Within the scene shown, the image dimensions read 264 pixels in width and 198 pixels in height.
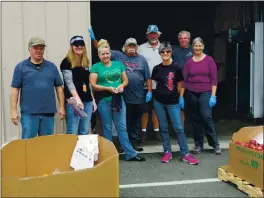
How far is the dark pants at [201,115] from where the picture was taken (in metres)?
5.63

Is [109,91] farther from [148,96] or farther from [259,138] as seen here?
[259,138]

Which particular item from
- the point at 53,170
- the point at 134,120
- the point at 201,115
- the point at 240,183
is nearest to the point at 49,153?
the point at 53,170

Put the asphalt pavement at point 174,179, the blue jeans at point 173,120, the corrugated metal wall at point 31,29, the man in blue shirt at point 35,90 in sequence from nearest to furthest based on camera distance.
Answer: the asphalt pavement at point 174,179
the man in blue shirt at point 35,90
the blue jeans at point 173,120
the corrugated metal wall at point 31,29

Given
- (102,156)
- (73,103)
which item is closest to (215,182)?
(102,156)

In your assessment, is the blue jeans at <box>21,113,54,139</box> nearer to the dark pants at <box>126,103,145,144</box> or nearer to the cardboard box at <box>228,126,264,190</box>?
the dark pants at <box>126,103,145,144</box>

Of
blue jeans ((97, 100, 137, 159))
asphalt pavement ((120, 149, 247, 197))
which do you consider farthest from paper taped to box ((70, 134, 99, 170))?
blue jeans ((97, 100, 137, 159))

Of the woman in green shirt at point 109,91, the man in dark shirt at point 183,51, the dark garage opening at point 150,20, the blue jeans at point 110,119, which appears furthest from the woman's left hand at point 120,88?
the dark garage opening at point 150,20

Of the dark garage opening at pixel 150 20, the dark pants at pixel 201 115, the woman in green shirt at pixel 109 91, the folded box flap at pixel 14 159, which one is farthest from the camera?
the dark garage opening at pixel 150 20

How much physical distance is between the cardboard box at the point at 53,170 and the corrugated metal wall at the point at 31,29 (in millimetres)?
1737

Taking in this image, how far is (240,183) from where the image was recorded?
417 cm

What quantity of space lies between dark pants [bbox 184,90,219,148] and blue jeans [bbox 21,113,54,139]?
214 centimetres

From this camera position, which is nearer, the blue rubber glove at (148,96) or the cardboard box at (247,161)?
the cardboard box at (247,161)

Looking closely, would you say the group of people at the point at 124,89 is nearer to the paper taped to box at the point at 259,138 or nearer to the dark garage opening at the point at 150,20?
the paper taped to box at the point at 259,138

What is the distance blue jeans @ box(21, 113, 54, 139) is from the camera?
4.57m
